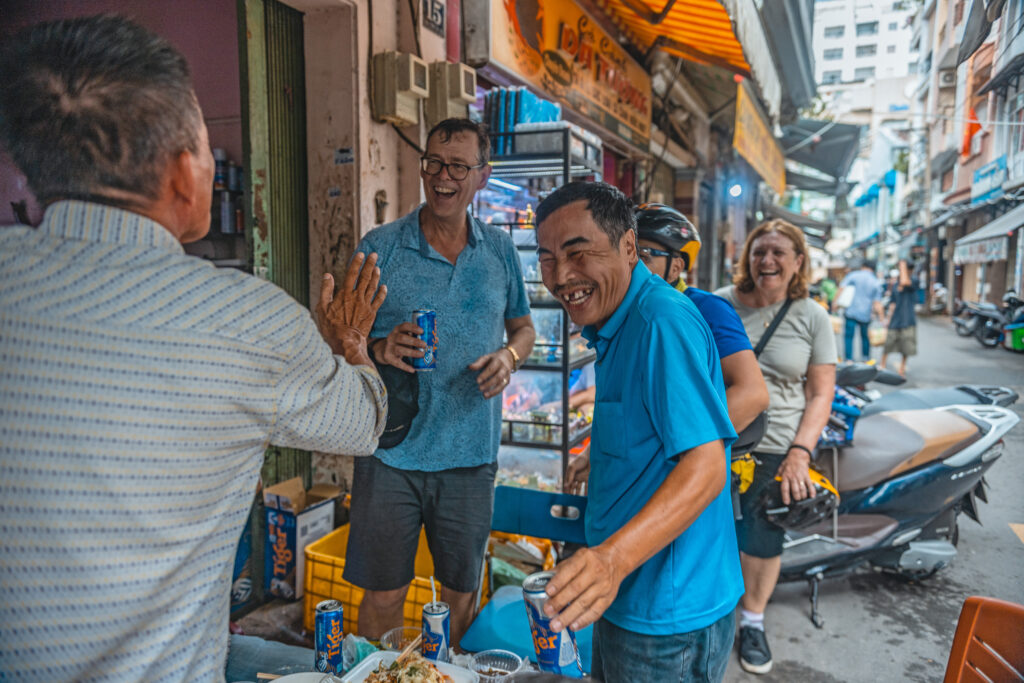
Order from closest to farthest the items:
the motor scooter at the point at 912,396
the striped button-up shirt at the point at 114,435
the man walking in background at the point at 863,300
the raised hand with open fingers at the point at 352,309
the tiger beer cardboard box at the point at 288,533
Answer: the striped button-up shirt at the point at 114,435 < the raised hand with open fingers at the point at 352,309 < the tiger beer cardboard box at the point at 288,533 < the motor scooter at the point at 912,396 < the man walking in background at the point at 863,300

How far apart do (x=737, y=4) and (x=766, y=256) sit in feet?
8.58

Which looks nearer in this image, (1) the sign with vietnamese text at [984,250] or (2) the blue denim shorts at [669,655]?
(2) the blue denim shorts at [669,655]

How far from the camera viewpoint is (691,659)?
4.89 feet

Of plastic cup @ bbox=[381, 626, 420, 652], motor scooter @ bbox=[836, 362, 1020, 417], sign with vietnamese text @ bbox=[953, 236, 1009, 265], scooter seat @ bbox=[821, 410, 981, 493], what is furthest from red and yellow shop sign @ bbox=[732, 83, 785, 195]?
plastic cup @ bbox=[381, 626, 420, 652]

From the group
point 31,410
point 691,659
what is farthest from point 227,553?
point 691,659

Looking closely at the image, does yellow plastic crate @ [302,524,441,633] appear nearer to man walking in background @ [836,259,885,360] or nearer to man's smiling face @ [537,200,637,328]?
man's smiling face @ [537,200,637,328]

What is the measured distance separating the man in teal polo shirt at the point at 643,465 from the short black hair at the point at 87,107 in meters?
0.95

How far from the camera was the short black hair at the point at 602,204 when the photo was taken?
158 centimetres

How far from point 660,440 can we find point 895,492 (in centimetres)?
296

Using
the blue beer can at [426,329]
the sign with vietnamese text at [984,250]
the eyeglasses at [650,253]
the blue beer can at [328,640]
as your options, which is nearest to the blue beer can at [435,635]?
the blue beer can at [328,640]

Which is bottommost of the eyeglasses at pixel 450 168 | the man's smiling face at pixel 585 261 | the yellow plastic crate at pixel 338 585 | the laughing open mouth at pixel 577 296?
the yellow plastic crate at pixel 338 585

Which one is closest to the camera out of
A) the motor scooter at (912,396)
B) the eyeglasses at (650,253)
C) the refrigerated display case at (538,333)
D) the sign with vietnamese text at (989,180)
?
the sign with vietnamese text at (989,180)

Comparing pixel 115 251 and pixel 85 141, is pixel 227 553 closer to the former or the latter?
pixel 115 251

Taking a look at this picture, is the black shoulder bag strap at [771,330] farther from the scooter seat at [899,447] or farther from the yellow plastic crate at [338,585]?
the yellow plastic crate at [338,585]
